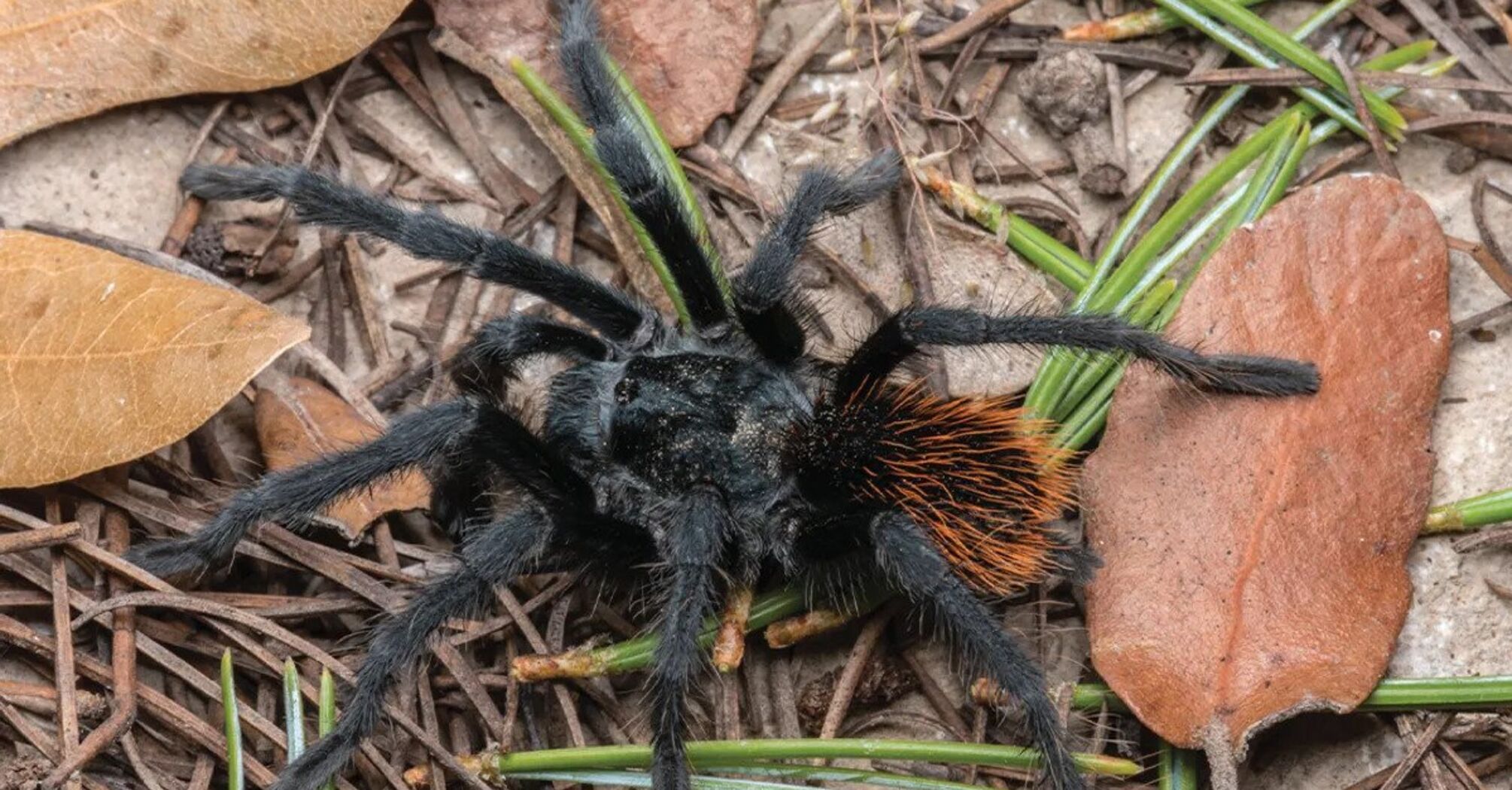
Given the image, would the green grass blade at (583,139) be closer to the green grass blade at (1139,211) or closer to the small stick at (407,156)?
the small stick at (407,156)

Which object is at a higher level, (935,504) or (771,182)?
(771,182)

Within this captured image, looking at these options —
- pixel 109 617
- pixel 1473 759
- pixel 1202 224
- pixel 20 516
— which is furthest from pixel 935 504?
pixel 20 516

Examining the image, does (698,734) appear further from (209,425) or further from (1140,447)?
(209,425)

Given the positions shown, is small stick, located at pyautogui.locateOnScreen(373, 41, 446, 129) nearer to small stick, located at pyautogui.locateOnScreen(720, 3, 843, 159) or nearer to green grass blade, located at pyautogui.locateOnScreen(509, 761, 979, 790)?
small stick, located at pyautogui.locateOnScreen(720, 3, 843, 159)

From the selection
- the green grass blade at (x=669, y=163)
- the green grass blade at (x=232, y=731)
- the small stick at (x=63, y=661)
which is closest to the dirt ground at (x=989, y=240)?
the green grass blade at (x=669, y=163)

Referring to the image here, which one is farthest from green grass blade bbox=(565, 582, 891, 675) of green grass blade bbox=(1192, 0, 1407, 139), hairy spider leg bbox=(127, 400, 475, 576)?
green grass blade bbox=(1192, 0, 1407, 139)

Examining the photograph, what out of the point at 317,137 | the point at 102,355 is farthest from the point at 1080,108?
the point at 102,355
